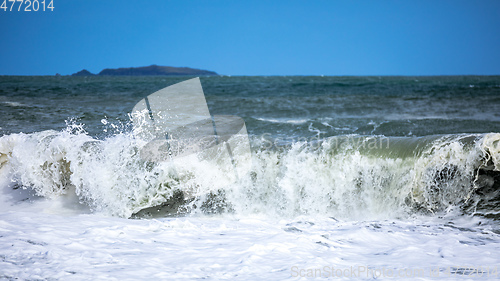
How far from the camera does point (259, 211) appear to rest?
450cm

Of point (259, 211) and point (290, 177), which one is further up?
point (290, 177)

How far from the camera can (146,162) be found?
16.1 feet

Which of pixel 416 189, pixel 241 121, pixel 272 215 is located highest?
pixel 241 121

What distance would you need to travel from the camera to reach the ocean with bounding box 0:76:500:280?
278 cm

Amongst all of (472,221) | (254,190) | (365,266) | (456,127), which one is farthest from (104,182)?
Answer: (456,127)

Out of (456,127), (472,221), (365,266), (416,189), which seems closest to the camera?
(365,266)

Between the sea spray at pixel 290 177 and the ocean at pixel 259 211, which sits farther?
the sea spray at pixel 290 177

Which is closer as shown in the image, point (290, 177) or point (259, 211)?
point (259, 211)

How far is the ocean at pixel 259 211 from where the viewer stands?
9.11ft

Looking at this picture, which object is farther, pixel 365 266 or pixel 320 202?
pixel 320 202

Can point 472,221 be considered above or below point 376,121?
below

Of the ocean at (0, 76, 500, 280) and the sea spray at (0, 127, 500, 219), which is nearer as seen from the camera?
the ocean at (0, 76, 500, 280)

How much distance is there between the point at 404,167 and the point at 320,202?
1.06m

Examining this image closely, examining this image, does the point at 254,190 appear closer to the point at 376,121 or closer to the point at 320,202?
the point at 320,202
